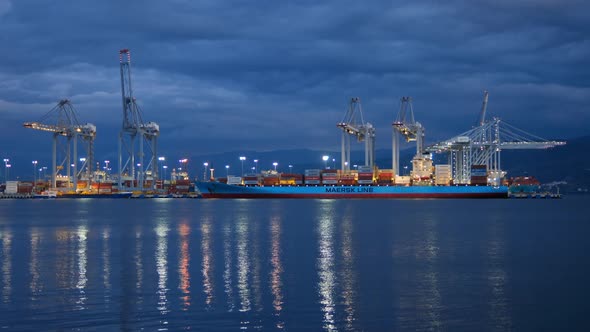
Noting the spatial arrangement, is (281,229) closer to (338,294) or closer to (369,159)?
Result: (338,294)

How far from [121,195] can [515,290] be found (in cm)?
12332

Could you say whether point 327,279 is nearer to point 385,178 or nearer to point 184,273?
point 184,273

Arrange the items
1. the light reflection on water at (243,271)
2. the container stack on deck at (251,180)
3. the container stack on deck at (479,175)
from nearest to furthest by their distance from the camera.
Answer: the light reflection on water at (243,271) < the container stack on deck at (479,175) < the container stack on deck at (251,180)

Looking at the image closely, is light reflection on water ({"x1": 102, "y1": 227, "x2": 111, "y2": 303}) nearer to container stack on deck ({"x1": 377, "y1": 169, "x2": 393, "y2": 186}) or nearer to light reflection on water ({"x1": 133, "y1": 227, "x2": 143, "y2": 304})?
light reflection on water ({"x1": 133, "y1": 227, "x2": 143, "y2": 304})

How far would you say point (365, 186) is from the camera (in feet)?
355

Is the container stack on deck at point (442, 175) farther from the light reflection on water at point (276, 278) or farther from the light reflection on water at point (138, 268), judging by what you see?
the light reflection on water at point (138, 268)

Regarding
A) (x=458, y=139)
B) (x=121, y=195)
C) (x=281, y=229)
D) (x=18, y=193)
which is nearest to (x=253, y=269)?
(x=281, y=229)

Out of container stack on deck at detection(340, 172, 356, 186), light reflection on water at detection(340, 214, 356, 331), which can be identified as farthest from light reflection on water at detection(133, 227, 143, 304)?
container stack on deck at detection(340, 172, 356, 186)

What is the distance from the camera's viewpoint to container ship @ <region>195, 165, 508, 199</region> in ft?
355

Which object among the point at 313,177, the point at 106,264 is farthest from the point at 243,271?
the point at 313,177

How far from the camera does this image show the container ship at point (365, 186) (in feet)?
355

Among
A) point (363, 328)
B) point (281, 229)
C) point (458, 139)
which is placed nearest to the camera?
point (363, 328)

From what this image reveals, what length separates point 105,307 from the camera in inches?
561

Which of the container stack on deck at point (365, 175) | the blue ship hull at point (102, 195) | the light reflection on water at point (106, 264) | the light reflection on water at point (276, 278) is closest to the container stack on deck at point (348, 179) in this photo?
the container stack on deck at point (365, 175)
